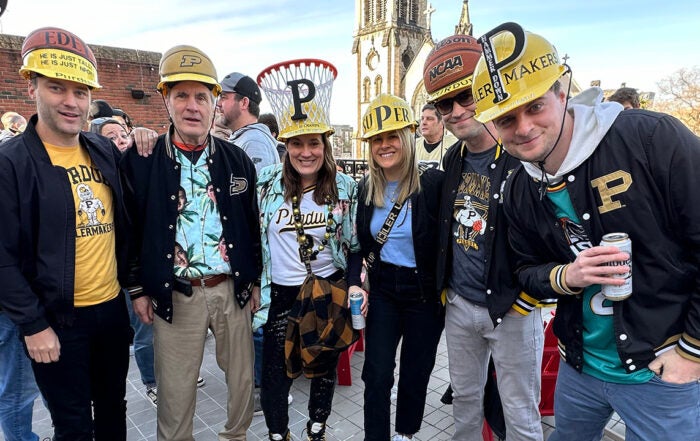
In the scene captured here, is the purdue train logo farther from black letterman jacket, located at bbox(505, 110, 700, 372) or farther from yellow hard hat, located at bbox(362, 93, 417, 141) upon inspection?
black letterman jacket, located at bbox(505, 110, 700, 372)

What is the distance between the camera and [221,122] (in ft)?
15.3

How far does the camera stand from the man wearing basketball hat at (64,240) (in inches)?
83.7

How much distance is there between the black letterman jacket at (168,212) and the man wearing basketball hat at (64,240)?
13 centimetres

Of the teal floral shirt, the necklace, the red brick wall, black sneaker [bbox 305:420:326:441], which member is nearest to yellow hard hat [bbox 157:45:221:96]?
the teal floral shirt

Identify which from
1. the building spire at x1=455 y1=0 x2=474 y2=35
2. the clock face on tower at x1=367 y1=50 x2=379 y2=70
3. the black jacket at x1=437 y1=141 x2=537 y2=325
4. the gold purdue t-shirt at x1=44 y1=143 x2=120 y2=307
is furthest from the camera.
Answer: the clock face on tower at x1=367 y1=50 x2=379 y2=70

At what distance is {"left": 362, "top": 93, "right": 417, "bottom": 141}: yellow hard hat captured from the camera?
259 centimetres

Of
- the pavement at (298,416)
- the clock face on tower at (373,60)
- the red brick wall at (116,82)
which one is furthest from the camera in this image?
the clock face on tower at (373,60)

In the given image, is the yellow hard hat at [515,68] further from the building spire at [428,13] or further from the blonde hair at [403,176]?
the building spire at [428,13]

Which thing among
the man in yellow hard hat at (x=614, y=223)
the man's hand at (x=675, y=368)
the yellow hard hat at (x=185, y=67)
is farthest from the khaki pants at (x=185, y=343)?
the man's hand at (x=675, y=368)

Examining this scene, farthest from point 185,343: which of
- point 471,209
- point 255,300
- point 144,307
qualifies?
point 471,209

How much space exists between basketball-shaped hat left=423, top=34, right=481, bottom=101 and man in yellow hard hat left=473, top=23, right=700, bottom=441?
1.86 feet

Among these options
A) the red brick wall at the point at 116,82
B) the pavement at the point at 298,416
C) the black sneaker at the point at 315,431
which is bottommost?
the pavement at the point at 298,416

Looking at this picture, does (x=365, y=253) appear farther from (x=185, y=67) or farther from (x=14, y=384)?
(x=14, y=384)

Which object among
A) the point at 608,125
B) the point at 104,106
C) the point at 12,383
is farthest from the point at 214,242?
the point at 104,106
